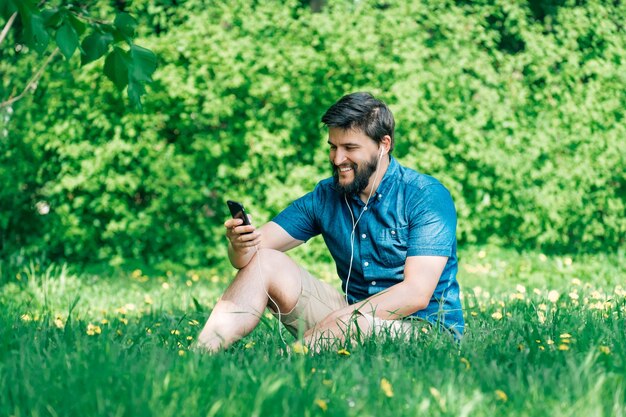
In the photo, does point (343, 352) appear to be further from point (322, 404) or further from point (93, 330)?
point (93, 330)

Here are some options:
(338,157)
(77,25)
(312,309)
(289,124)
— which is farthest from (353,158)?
(289,124)

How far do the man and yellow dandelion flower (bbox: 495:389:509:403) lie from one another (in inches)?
29.3

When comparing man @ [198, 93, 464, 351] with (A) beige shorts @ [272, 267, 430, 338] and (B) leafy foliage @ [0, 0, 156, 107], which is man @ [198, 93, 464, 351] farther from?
(B) leafy foliage @ [0, 0, 156, 107]

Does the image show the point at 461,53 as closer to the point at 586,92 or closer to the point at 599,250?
the point at 586,92

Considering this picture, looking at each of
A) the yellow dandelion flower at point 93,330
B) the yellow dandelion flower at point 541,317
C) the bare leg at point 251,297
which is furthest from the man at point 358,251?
the yellow dandelion flower at point 93,330

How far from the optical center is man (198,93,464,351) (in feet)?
9.81

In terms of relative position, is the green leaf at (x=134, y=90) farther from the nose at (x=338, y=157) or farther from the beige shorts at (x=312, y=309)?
the beige shorts at (x=312, y=309)

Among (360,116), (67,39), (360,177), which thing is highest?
(67,39)

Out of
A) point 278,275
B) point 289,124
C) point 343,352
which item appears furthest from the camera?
point 289,124

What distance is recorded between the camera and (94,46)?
3170 mm

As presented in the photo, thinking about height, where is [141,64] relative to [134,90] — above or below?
above

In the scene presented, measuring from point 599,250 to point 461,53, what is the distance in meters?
2.11

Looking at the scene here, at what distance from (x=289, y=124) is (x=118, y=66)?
3.44 metres

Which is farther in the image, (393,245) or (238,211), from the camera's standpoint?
(393,245)
